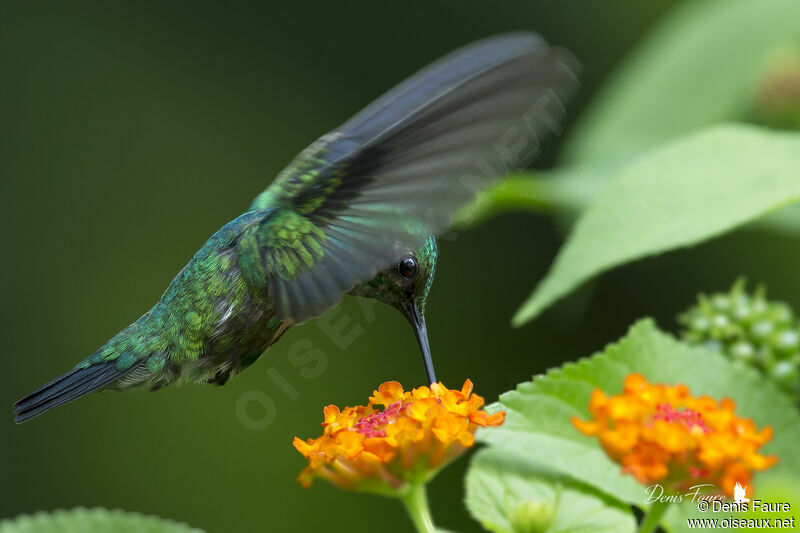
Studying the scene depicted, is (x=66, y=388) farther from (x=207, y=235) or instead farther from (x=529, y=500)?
(x=207, y=235)

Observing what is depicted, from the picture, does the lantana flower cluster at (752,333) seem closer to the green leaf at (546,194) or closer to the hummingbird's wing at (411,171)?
the green leaf at (546,194)

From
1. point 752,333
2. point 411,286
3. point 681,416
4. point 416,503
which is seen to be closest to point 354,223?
point 411,286

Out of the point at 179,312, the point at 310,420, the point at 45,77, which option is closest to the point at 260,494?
the point at 310,420

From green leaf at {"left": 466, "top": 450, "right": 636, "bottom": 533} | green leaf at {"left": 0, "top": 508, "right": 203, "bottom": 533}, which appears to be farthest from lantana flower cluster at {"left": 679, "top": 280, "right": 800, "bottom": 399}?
green leaf at {"left": 0, "top": 508, "right": 203, "bottom": 533}

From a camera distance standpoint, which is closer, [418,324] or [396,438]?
[396,438]

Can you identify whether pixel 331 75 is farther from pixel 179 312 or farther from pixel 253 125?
pixel 179 312
